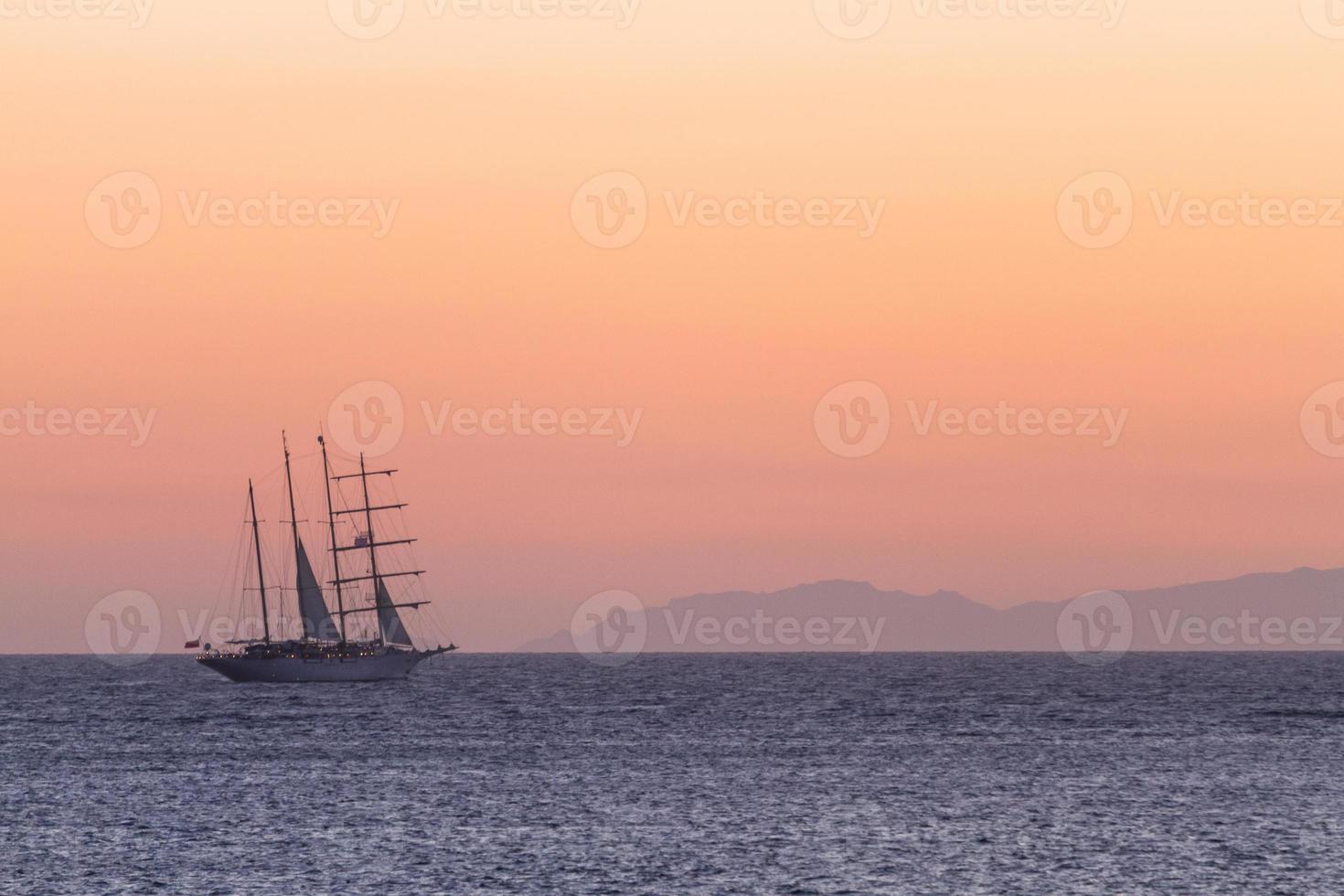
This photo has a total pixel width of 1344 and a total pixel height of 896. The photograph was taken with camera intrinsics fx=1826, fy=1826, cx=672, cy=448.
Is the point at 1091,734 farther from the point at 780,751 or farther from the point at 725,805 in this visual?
the point at 725,805

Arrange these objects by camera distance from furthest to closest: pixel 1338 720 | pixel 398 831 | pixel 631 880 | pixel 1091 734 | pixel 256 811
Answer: pixel 1338 720
pixel 1091 734
pixel 256 811
pixel 398 831
pixel 631 880

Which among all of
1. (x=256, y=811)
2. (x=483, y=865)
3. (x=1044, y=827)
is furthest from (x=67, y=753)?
(x=1044, y=827)

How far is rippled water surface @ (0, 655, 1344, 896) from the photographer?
6475 centimetres

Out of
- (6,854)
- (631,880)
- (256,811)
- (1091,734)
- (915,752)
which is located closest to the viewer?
(631,880)

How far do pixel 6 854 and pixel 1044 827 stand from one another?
136 feet

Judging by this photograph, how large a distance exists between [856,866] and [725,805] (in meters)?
18.1

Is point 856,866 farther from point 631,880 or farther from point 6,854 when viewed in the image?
point 6,854

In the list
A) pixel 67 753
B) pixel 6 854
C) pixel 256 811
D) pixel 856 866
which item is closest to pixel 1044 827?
pixel 856 866

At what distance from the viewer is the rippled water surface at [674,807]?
64.8 meters

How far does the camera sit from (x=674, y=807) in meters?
82.9

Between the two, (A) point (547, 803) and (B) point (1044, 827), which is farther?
(A) point (547, 803)

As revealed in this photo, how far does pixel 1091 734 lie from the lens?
432ft

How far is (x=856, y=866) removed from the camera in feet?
218

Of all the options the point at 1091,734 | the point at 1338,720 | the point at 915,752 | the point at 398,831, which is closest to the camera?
the point at 398,831
